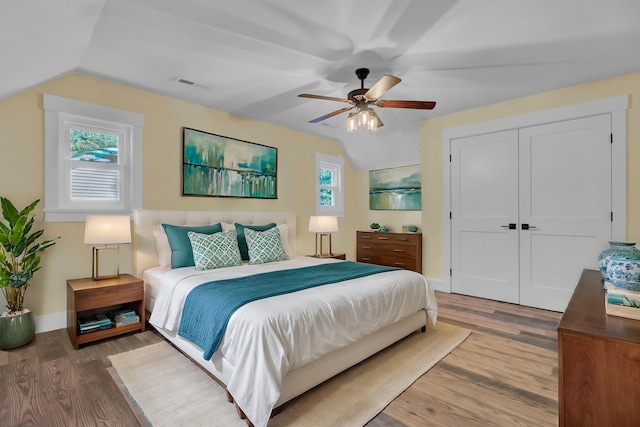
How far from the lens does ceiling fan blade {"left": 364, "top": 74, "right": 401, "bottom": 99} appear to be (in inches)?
89.5

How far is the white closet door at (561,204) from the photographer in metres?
3.32

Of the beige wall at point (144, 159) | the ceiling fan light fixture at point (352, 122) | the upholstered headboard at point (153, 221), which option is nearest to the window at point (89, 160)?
the beige wall at point (144, 159)

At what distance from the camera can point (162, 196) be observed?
141 inches

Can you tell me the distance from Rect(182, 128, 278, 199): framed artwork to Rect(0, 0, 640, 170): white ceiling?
567mm

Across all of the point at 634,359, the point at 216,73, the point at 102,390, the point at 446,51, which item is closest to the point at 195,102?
the point at 216,73

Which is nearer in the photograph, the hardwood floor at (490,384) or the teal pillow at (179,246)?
the hardwood floor at (490,384)

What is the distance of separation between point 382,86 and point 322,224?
2.63 m

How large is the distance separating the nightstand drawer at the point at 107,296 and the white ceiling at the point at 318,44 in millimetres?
1780

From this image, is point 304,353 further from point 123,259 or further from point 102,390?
point 123,259

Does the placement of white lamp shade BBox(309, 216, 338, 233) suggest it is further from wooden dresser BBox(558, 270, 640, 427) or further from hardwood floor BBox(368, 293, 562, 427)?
wooden dresser BBox(558, 270, 640, 427)

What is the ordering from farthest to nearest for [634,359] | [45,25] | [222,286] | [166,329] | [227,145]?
[227,145] → [166,329] → [222,286] → [45,25] → [634,359]

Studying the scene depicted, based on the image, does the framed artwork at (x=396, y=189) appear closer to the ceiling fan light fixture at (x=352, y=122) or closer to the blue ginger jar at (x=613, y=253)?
the ceiling fan light fixture at (x=352, y=122)

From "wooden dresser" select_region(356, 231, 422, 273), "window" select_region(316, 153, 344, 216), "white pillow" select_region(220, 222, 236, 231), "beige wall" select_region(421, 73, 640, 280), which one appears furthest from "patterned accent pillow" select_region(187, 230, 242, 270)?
"beige wall" select_region(421, 73, 640, 280)

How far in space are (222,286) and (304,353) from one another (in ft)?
2.80
